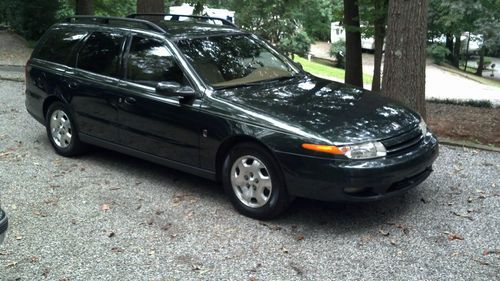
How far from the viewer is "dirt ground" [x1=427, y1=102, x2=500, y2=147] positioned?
796 centimetres

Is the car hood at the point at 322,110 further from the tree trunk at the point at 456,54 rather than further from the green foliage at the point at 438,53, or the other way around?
the tree trunk at the point at 456,54

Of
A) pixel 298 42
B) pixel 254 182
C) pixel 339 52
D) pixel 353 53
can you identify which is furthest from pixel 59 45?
pixel 339 52

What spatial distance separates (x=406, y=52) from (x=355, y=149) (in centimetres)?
338

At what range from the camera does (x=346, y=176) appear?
4.41 metres

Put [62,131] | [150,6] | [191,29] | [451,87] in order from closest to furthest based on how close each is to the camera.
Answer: [191,29] < [62,131] < [150,6] < [451,87]

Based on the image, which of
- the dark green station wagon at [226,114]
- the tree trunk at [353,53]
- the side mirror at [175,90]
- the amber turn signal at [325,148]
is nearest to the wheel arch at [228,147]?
the dark green station wagon at [226,114]

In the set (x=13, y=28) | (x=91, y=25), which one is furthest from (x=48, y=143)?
(x=13, y=28)

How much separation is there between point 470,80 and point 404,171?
2748cm

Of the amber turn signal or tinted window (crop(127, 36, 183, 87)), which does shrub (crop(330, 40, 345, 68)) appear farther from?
the amber turn signal

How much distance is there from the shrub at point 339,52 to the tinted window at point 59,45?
2894 cm

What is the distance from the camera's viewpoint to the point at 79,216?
5094mm

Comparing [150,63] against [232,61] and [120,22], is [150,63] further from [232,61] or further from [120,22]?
[120,22]

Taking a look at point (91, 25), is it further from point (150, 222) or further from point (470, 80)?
point (470, 80)

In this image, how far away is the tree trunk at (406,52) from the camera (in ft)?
23.6
